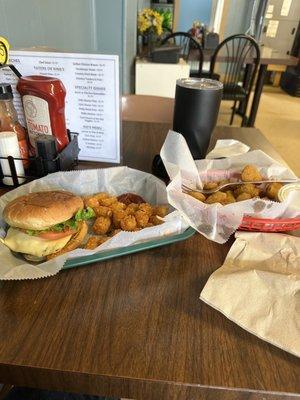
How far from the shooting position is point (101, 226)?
1.78 feet

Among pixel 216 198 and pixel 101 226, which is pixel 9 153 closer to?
pixel 101 226

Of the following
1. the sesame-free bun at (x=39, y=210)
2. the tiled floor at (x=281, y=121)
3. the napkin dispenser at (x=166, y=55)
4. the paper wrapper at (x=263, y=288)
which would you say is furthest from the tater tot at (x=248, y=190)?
the napkin dispenser at (x=166, y=55)

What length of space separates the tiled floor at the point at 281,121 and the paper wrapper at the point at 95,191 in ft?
7.47

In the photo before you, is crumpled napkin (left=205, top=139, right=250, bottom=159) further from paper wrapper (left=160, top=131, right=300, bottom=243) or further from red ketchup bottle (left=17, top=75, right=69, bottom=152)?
red ketchup bottle (left=17, top=75, right=69, bottom=152)

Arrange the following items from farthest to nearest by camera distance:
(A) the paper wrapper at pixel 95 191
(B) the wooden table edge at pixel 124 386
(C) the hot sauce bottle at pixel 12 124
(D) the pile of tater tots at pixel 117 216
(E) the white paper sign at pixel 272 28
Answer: (E) the white paper sign at pixel 272 28 → (C) the hot sauce bottle at pixel 12 124 → (D) the pile of tater tots at pixel 117 216 → (A) the paper wrapper at pixel 95 191 → (B) the wooden table edge at pixel 124 386

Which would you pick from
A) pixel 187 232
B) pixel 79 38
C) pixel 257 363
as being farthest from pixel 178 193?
pixel 79 38

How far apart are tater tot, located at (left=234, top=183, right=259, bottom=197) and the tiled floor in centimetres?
218

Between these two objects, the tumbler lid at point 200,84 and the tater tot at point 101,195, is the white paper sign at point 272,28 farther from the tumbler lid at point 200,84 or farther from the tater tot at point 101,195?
the tater tot at point 101,195

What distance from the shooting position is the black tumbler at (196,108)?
67 centimetres

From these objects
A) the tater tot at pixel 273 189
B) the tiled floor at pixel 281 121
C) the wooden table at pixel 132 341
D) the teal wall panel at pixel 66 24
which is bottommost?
the tiled floor at pixel 281 121

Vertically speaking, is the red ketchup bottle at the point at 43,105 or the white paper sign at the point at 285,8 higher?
the white paper sign at the point at 285,8

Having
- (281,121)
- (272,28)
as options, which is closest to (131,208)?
(281,121)

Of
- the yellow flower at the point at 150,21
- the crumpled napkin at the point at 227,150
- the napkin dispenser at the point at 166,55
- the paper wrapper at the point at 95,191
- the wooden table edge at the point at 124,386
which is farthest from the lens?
the yellow flower at the point at 150,21

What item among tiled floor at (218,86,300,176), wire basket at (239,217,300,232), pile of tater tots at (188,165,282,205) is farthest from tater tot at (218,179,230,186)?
tiled floor at (218,86,300,176)
